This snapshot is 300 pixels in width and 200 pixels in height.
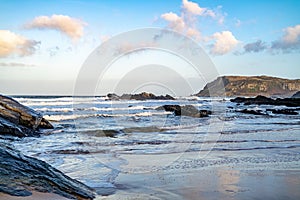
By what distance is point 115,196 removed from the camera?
490cm

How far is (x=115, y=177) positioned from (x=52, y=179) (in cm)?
189

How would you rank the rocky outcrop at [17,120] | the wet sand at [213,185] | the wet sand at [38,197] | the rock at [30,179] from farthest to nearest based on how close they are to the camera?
the rocky outcrop at [17,120], the wet sand at [213,185], the rock at [30,179], the wet sand at [38,197]

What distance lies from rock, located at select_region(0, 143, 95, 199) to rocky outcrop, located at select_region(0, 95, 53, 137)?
841 cm

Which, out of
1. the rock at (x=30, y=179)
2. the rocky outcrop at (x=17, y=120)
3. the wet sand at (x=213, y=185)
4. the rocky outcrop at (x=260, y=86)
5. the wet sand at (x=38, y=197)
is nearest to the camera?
the wet sand at (x=38, y=197)

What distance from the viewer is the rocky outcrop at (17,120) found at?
12672mm

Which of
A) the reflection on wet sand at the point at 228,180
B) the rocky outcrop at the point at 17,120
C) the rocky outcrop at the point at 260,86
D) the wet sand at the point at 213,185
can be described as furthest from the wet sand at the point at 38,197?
the rocky outcrop at the point at 260,86

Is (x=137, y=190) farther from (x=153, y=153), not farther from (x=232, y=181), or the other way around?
(x=153, y=153)

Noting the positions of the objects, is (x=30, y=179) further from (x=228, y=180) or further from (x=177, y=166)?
(x=177, y=166)

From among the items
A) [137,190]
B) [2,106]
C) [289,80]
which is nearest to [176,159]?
[137,190]

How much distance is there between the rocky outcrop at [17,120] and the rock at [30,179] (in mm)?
8414

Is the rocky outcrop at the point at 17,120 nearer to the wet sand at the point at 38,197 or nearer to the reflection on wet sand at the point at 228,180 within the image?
the reflection on wet sand at the point at 228,180

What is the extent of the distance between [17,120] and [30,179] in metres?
11.0

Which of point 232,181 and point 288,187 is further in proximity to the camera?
point 232,181

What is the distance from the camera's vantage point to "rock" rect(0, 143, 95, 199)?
12.8 ft
